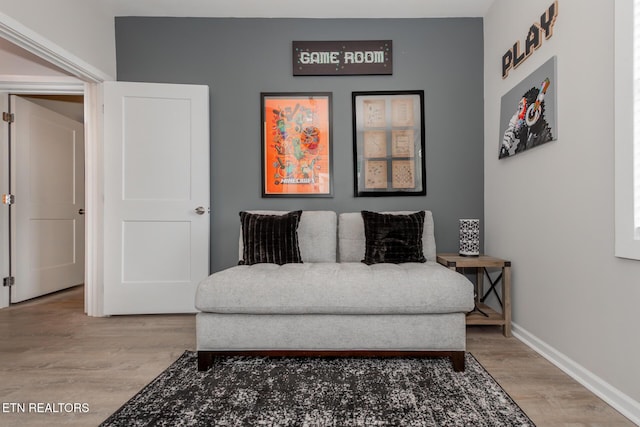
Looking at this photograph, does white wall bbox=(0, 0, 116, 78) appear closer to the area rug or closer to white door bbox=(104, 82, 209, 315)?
white door bbox=(104, 82, 209, 315)

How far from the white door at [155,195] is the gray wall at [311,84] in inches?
7.8

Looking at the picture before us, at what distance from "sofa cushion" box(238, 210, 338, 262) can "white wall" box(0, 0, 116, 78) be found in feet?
6.56

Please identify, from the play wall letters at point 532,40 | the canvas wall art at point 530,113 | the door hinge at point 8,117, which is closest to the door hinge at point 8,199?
the door hinge at point 8,117

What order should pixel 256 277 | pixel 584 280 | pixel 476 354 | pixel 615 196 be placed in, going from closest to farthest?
pixel 615 196 < pixel 584 280 < pixel 256 277 < pixel 476 354

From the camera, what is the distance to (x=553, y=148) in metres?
2.07

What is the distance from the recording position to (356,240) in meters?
2.74

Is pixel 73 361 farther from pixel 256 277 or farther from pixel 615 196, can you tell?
pixel 615 196

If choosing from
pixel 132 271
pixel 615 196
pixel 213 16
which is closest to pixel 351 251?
pixel 615 196

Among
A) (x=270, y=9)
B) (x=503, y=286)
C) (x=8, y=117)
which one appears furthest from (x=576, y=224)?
(x=8, y=117)

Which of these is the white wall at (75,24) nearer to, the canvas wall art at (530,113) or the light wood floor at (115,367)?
the light wood floor at (115,367)

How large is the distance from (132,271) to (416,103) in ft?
9.78

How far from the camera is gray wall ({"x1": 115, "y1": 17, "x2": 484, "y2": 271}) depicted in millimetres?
3125

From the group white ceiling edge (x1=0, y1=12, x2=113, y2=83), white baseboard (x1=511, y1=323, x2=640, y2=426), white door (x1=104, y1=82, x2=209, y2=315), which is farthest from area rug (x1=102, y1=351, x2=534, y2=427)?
white ceiling edge (x1=0, y1=12, x2=113, y2=83)

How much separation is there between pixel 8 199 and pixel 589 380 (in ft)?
16.4
